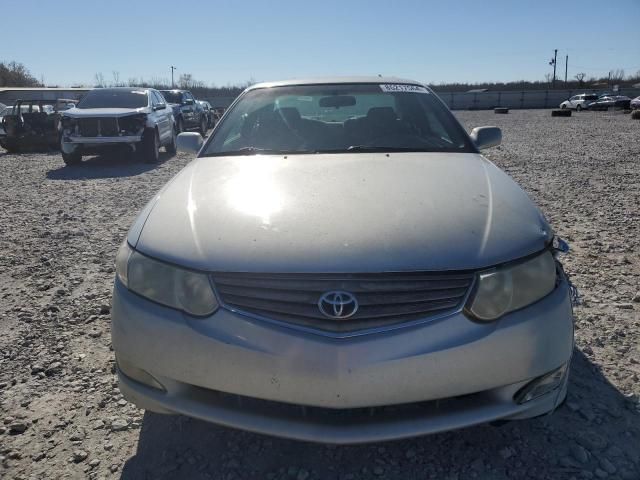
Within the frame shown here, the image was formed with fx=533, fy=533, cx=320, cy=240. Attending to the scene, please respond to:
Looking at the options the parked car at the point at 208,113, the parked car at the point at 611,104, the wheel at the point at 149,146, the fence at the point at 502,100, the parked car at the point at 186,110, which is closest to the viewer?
the wheel at the point at 149,146

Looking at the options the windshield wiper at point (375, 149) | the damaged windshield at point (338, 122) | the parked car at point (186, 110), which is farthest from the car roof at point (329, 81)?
the parked car at point (186, 110)

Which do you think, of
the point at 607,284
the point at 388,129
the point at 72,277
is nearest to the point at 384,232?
the point at 388,129

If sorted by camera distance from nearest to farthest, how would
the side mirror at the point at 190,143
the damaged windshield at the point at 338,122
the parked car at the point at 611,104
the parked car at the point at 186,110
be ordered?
the damaged windshield at the point at 338,122 < the side mirror at the point at 190,143 < the parked car at the point at 186,110 < the parked car at the point at 611,104

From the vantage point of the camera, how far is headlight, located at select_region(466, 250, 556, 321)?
1.82 meters

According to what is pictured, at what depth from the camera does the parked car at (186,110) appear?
16.1 meters

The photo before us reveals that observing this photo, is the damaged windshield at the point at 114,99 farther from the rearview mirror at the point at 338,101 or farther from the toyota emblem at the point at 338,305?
the toyota emblem at the point at 338,305

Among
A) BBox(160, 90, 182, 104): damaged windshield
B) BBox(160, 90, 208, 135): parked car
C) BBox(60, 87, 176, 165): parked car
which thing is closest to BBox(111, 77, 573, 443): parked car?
BBox(60, 87, 176, 165): parked car

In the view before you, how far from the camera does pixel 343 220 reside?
2.07 metres

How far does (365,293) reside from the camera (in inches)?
71.0

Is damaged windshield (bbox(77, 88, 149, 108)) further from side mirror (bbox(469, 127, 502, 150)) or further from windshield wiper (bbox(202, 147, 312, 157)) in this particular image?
side mirror (bbox(469, 127, 502, 150))

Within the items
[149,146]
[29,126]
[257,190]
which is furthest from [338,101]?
[29,126]

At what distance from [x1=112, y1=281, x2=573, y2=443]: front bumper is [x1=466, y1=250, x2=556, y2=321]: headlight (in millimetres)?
36

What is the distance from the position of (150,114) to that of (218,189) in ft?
30.9

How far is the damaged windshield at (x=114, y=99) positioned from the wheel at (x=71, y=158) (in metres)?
1.22
